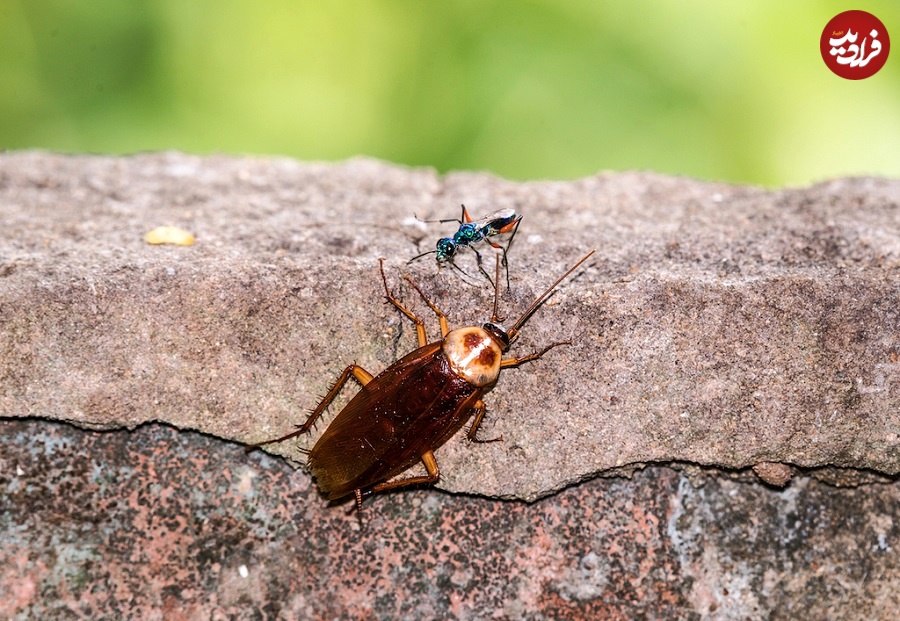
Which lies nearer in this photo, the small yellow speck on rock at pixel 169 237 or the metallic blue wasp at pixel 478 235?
the metallic blue wasp at pixel 478 235

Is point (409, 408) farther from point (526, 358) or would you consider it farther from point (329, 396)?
point (526, 358)

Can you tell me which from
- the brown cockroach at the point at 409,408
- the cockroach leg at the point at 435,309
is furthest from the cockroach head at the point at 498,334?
the cockroach leg at the point at 435,309

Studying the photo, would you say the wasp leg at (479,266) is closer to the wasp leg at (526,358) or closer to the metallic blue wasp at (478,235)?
the metallic blue wasp at (478,235)

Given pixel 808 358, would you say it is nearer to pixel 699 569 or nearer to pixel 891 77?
pixel 699 569

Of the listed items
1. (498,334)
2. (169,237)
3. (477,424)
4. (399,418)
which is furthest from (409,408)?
(169,237)

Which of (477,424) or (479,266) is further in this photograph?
(479,266)

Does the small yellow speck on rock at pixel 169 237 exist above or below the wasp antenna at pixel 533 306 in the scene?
below
